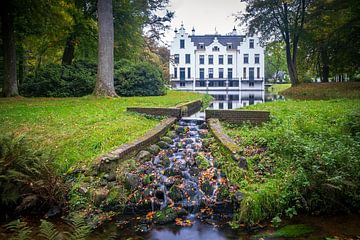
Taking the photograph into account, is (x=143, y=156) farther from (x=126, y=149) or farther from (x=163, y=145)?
(x=163, y=145)

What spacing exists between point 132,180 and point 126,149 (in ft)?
3.75

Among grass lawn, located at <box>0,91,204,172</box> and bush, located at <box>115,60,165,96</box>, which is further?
bush, located at <box>115,60,165,96</box>

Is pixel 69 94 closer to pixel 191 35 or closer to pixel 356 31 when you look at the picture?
pixel 356 31

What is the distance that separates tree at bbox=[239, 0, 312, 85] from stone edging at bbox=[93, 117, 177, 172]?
28486mm

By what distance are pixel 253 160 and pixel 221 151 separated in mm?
1136

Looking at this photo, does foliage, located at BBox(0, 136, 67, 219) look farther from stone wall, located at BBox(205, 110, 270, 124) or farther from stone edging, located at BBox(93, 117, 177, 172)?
stone wall, located at BBox(205, 110, 270, 124)

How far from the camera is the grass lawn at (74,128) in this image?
25.1 feet

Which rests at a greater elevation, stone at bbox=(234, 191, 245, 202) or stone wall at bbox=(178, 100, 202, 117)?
stone wall at bbox=(178, 100, 202, 117)

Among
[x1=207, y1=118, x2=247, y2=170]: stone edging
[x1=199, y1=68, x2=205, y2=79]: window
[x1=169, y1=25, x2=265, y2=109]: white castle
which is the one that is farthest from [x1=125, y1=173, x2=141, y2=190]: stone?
[x1=199, y1=68, x2=205, y2=79]: window

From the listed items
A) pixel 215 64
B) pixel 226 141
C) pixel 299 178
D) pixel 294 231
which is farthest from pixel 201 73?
pixel 294 231

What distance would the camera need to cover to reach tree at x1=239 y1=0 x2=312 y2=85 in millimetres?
33906

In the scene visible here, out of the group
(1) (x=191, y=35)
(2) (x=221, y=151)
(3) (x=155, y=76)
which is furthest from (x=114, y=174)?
(1) (x=191, y=35)

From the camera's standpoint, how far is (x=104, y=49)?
18.2 metres

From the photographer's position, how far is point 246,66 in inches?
2618
